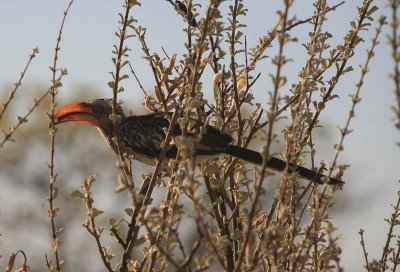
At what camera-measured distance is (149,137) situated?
462 cm

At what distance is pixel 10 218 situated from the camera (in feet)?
70.0

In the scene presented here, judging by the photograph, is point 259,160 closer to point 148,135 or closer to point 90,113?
point 148,135

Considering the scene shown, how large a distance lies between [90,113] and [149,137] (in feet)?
2.29

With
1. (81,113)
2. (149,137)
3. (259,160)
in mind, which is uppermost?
(81,113)

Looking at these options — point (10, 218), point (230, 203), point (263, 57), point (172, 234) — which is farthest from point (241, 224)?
point (10, 218)

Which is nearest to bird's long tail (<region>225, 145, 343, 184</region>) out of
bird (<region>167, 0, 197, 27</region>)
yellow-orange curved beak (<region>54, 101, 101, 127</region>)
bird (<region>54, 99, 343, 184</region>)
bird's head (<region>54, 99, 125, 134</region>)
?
bird (<region>54, 99, 343, 184</region>)

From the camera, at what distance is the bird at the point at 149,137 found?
383 cm

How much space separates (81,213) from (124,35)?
19.3 meters

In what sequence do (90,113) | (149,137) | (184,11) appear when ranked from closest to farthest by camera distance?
(184,11), (149,137), (90,113)

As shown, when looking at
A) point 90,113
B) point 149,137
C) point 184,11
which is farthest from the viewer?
point 90,113

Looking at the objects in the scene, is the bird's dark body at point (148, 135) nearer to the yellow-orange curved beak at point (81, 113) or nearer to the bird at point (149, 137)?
the bird at point (149, 137)

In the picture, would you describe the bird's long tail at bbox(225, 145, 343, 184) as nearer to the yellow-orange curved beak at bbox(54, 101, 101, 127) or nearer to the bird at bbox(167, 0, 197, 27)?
the bird at bbox(167, 0, 197, 27)

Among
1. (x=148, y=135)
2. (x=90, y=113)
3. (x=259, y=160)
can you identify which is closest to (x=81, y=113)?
(x=90, y=113)

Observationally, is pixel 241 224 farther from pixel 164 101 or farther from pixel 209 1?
pixel 209 1
